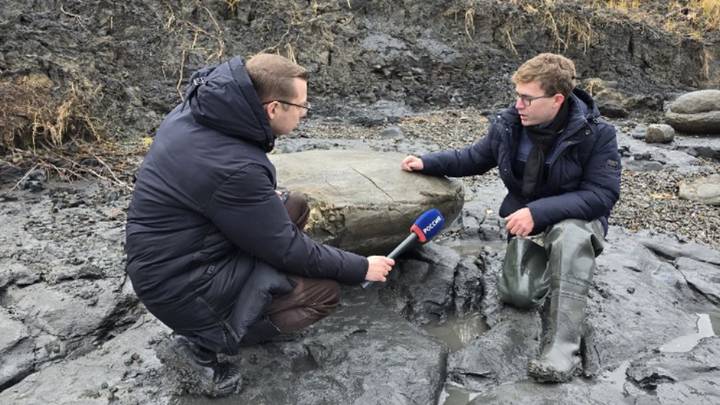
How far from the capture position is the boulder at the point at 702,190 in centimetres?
616

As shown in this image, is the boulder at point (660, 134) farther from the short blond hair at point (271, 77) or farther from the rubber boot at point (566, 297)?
the short blond hair at point (271, 77)

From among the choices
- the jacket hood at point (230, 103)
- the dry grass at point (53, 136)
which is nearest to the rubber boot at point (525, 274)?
the jacket hood at point (230, 103)

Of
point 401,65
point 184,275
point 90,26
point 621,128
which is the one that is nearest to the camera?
point 184,275

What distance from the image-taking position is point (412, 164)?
4.32 m

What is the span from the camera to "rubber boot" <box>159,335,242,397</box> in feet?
9.66

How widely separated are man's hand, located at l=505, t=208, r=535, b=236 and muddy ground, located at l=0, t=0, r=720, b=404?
61 centimetres

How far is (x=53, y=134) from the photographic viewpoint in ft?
19.4

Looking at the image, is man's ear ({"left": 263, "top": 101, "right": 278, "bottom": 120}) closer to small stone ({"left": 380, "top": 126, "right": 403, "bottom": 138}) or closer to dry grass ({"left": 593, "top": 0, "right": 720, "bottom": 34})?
small stone ({"left": 380, "top": 126, "right": 403, "bottom": 138})

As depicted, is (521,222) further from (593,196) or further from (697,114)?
(697,114)

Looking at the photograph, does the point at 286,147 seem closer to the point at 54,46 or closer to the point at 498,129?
the point at 54,46

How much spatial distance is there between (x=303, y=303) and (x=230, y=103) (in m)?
1.03

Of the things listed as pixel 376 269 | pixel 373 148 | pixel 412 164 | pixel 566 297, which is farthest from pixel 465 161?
pixel 373 148

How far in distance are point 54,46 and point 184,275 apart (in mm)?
5989

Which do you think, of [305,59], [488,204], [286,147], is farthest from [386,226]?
[305,59]
